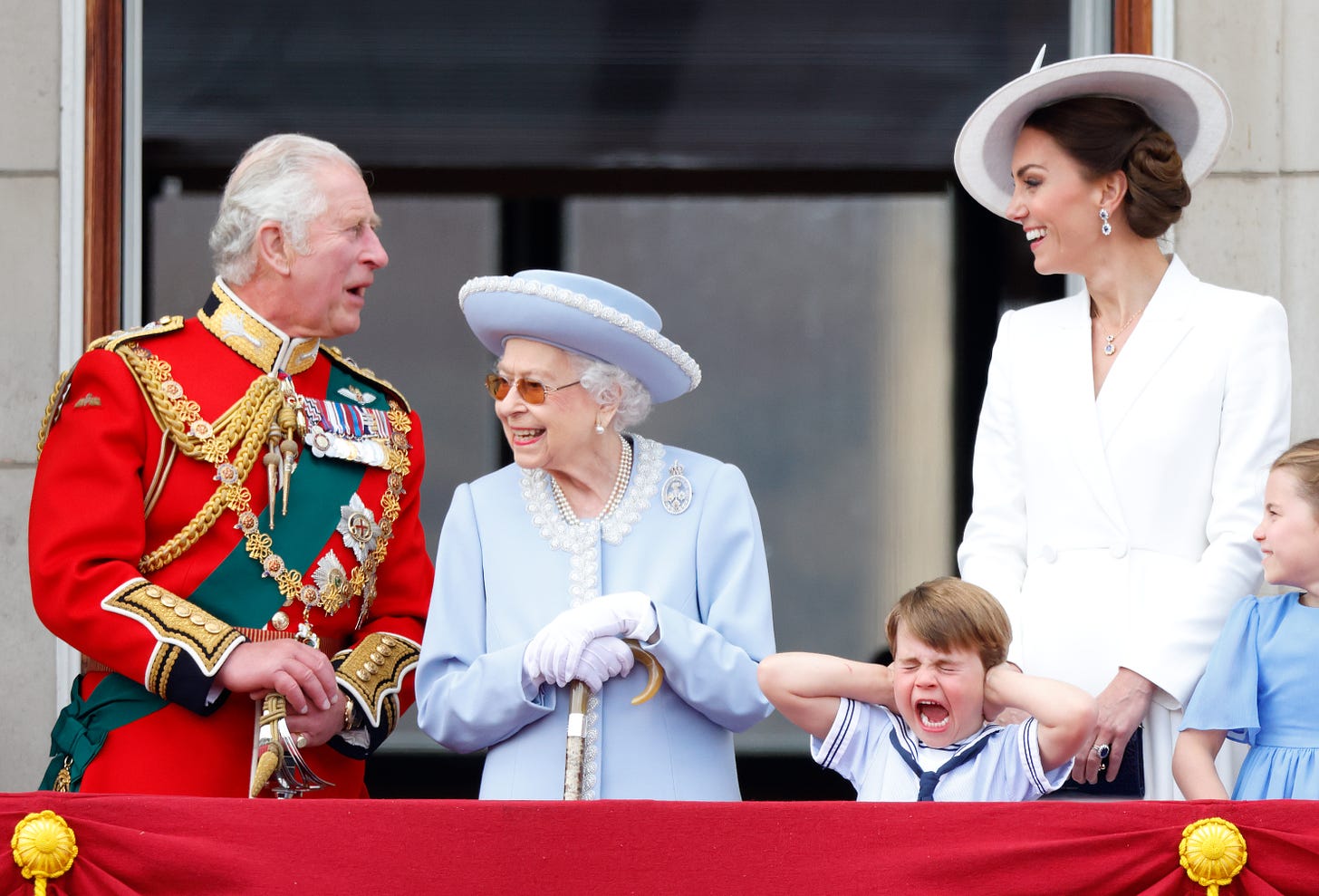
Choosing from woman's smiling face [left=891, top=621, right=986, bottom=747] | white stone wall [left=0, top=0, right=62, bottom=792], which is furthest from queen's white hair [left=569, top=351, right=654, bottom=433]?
white stone wall [left=0, top=0, right=62, bottom=792]

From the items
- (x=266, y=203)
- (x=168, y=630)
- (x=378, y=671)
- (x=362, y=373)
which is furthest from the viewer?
(x=362, y=373)

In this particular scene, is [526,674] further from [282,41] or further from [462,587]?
[282,41]

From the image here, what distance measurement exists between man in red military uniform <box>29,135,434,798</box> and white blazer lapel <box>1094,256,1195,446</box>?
4.14ft

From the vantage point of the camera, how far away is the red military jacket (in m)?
2.97

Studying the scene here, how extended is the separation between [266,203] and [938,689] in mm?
1475

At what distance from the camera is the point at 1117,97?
3182mm

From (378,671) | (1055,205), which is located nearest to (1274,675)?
(1055,205)

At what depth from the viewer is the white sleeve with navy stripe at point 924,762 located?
2699mm

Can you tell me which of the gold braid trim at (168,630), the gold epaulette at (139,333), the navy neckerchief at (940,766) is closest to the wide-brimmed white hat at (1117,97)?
the navy neckerchief at (940,766)

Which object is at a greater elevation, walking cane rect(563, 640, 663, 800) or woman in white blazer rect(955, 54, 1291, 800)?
woman in white blazer rect(955, 54, 1291, 800)

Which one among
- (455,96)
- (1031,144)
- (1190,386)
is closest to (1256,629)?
(1190,386)

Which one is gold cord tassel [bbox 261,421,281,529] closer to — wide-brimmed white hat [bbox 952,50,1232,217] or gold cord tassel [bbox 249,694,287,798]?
gold cord tassel [bbox 249,694,287,798]

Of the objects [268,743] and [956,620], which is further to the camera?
[268,743]

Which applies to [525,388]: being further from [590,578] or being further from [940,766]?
[940,766]
